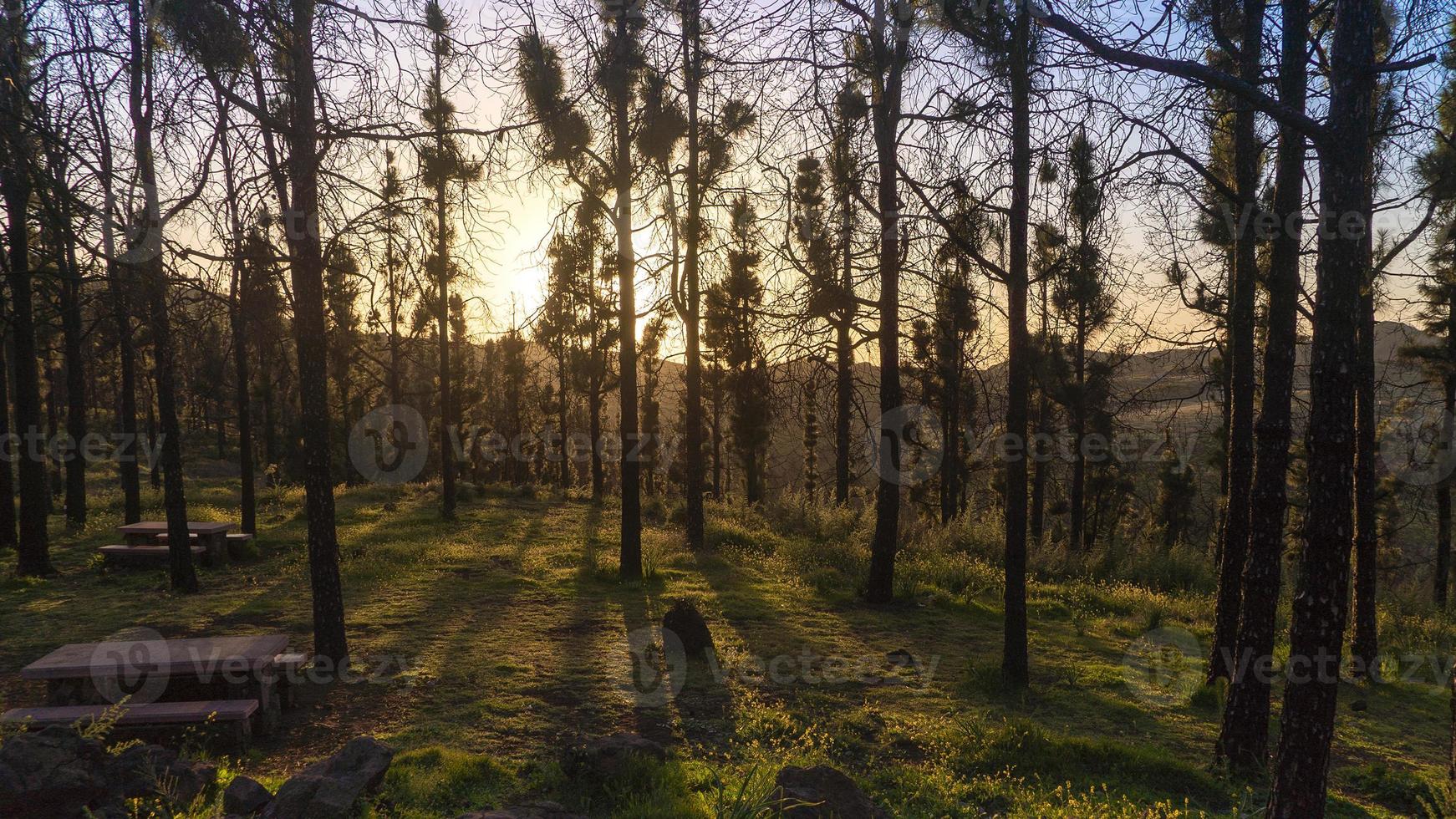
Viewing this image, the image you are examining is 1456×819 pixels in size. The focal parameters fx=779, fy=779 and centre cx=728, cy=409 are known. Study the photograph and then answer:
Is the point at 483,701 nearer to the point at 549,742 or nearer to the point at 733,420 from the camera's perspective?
the point at 549,742

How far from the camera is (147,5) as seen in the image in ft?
25.0

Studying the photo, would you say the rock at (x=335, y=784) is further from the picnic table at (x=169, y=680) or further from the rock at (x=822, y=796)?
the rock at (x=822, y=796)

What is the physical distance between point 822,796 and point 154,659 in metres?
5.32

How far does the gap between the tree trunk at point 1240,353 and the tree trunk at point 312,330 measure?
8.29 meters

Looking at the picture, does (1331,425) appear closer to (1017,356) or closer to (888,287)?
(1017,356)

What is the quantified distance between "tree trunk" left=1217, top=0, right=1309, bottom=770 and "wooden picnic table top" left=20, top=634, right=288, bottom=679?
25.8 ft

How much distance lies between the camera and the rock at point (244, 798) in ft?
14.0

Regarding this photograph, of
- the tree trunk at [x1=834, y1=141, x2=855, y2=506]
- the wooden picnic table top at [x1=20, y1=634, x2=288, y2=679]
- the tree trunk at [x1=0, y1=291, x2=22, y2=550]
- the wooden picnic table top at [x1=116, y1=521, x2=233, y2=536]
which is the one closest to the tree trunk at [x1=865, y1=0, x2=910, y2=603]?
the tree trunk at [x1=834, y1=141, x2=855, y2=506]

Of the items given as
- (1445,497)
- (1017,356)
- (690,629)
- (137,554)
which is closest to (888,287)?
(1017,356)

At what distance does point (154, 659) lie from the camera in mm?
6133

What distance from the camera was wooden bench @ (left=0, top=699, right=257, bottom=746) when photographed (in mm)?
5570

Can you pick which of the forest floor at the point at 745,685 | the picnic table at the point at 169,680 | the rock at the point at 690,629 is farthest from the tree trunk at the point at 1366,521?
the picnic table at the point at 169,680

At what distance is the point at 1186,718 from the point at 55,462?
39958mm

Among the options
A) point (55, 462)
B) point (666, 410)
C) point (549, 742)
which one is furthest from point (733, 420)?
point (666, 410)
